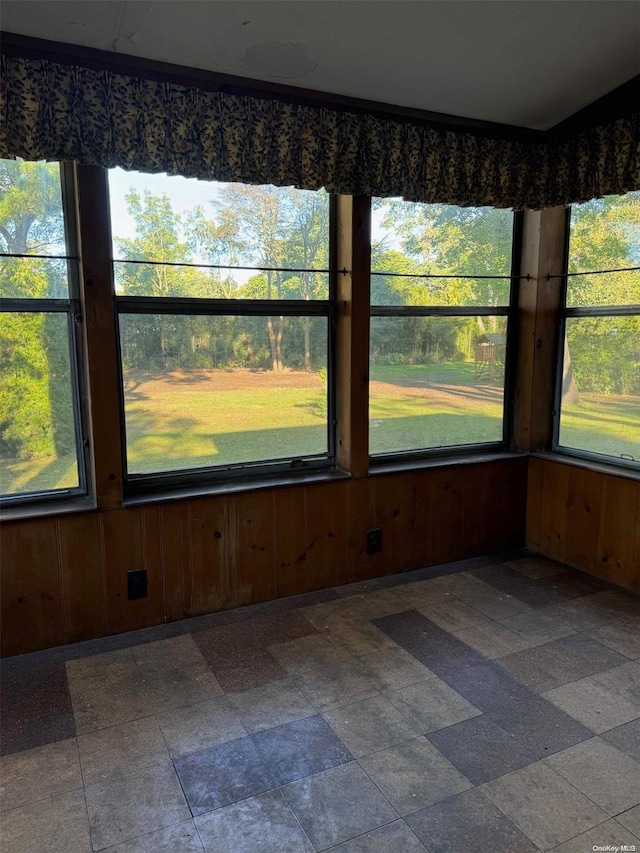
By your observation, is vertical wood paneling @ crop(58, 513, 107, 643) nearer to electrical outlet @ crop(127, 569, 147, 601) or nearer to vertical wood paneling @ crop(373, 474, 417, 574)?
electrical outlet @ crop(127, 569, 147, 601)

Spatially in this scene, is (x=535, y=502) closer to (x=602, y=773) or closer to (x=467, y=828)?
(x=602, y=773)

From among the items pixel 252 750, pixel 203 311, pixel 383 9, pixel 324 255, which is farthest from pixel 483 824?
pixel 383 9

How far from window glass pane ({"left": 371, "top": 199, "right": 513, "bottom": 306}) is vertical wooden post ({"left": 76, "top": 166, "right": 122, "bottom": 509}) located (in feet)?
4.56

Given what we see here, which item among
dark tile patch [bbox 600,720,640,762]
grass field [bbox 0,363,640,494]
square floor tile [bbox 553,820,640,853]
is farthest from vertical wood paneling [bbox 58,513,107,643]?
dark tile patch [bbox 600,720,640,762]

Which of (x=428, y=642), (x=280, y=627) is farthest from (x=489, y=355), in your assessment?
(x=280, y=627)

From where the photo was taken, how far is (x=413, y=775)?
1832 mm

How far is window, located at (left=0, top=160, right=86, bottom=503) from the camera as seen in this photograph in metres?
2.38

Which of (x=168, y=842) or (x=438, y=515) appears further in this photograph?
(x=438, y=515)

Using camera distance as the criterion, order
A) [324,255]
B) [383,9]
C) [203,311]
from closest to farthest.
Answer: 1. [383,9]
2. [203,311]
3. [324,255]

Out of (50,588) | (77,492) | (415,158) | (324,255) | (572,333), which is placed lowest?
(50,588)

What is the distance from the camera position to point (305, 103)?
2.67 m

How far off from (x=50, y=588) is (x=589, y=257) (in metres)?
3.30

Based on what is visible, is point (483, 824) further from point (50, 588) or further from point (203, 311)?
point (203, 311)

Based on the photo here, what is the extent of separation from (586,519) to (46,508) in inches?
114
